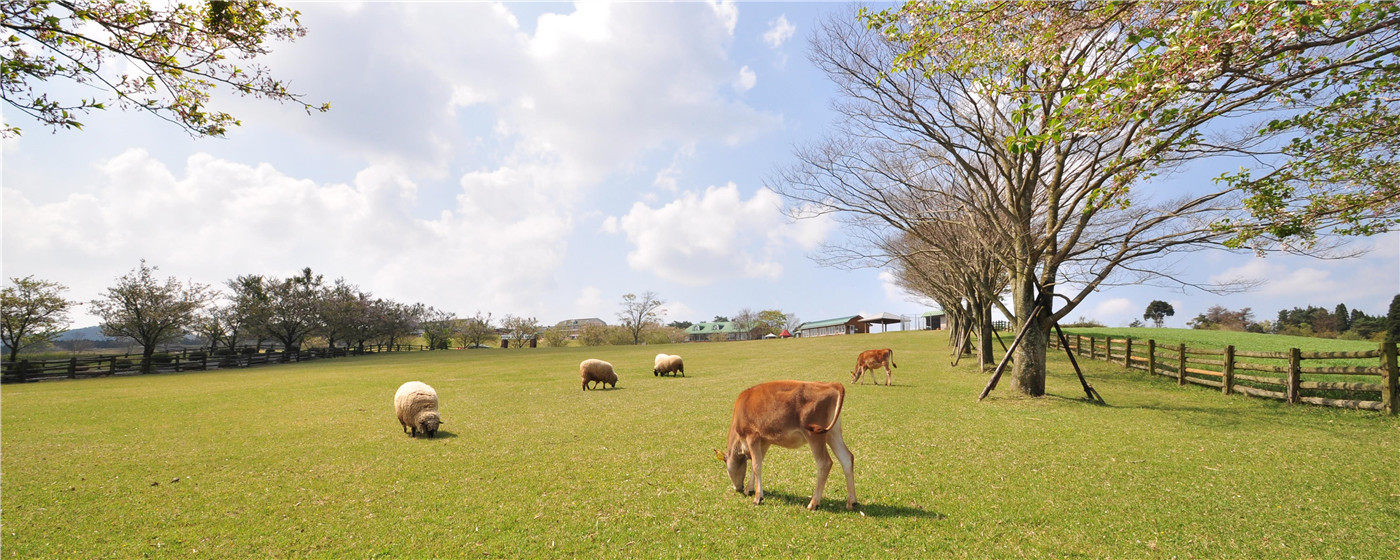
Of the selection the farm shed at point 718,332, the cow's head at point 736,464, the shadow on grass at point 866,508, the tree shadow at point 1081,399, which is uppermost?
the cow's head at point 736,464

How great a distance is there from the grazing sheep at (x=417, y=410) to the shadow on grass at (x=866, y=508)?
25.0 ft

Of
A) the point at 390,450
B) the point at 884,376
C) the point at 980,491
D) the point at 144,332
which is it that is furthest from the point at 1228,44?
the point at 144,332

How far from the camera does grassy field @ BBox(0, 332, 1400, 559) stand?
5.36m

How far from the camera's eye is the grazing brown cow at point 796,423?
5684mm

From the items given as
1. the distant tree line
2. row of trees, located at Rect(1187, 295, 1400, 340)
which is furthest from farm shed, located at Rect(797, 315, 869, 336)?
the distant tree line

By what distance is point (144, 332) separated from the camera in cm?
4228

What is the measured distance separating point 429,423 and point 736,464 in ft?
24.0

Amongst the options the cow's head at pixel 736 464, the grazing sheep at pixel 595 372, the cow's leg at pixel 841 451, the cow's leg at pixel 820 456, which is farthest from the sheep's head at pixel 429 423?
the cow's leg at pixel 841 451

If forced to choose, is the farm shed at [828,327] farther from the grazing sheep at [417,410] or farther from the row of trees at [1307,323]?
the grazing sheep at [417,410]

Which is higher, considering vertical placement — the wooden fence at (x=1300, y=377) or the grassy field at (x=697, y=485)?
the wooden fence at (x=1300, y=377)

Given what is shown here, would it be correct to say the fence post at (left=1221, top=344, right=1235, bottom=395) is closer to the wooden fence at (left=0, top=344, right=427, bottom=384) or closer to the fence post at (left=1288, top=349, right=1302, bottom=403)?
the fence post at (left=1288, top=349, right=1302, bottom=403)

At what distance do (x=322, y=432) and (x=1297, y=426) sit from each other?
20099mm

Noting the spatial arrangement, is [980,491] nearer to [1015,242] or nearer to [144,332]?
[1015,242]

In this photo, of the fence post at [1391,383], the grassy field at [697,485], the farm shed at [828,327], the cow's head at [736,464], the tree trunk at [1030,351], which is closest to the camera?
the grassy field at [697,485]
